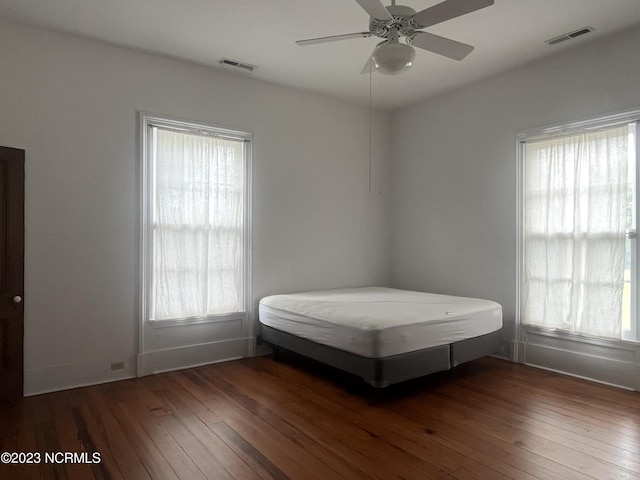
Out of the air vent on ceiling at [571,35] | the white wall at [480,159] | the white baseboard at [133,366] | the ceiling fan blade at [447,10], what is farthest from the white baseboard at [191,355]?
the air vent on ceiling at [571,35]

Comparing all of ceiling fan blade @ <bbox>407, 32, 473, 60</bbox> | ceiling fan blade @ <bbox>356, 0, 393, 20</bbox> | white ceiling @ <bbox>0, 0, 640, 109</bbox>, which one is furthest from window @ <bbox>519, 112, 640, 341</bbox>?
ceiling fan blade @ <bbox>356, 0, 393, 20</bbox>

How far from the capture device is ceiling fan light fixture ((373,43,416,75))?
2.60 metres

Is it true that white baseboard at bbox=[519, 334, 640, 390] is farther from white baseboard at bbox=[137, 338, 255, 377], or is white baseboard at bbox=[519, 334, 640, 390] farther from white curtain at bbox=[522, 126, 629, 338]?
white baseboard at bbox=[137, 338, 255, 377]

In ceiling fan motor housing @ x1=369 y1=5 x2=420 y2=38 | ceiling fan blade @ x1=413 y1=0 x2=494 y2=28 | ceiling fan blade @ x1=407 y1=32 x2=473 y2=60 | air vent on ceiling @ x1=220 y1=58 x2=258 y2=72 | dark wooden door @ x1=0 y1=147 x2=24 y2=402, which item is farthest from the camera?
air vent on ceiling @ x1=220 y1=58 x2=258 y2=72

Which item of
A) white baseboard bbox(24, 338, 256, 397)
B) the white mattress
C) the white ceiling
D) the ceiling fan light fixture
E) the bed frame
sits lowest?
white baseboard bbox(24, 338, 256, 397)

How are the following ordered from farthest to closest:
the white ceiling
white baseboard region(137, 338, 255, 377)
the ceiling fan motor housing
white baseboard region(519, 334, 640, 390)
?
white baseboard region(137, 338, 255, 377), white baseboard region(519, 334, 640, 390), the white ceiling, the ceiling fan motor housing

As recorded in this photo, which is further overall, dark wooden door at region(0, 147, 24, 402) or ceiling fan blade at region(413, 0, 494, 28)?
dark wooden door at region(0, 147, 24, 402)

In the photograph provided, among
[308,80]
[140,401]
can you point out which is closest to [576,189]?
[308,80]

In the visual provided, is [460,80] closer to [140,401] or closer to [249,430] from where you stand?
[249,430]

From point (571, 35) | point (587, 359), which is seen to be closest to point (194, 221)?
point (571, 35)

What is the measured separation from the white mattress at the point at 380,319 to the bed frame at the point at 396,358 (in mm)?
48

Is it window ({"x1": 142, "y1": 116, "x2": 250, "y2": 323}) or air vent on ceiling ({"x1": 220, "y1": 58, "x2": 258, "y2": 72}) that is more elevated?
air vent on ceiling ({"x1": 220, "y1": 58, "x2": 258, "y2": 72})

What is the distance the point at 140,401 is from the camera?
3.34 meters

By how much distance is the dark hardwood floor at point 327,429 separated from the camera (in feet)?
7.75
